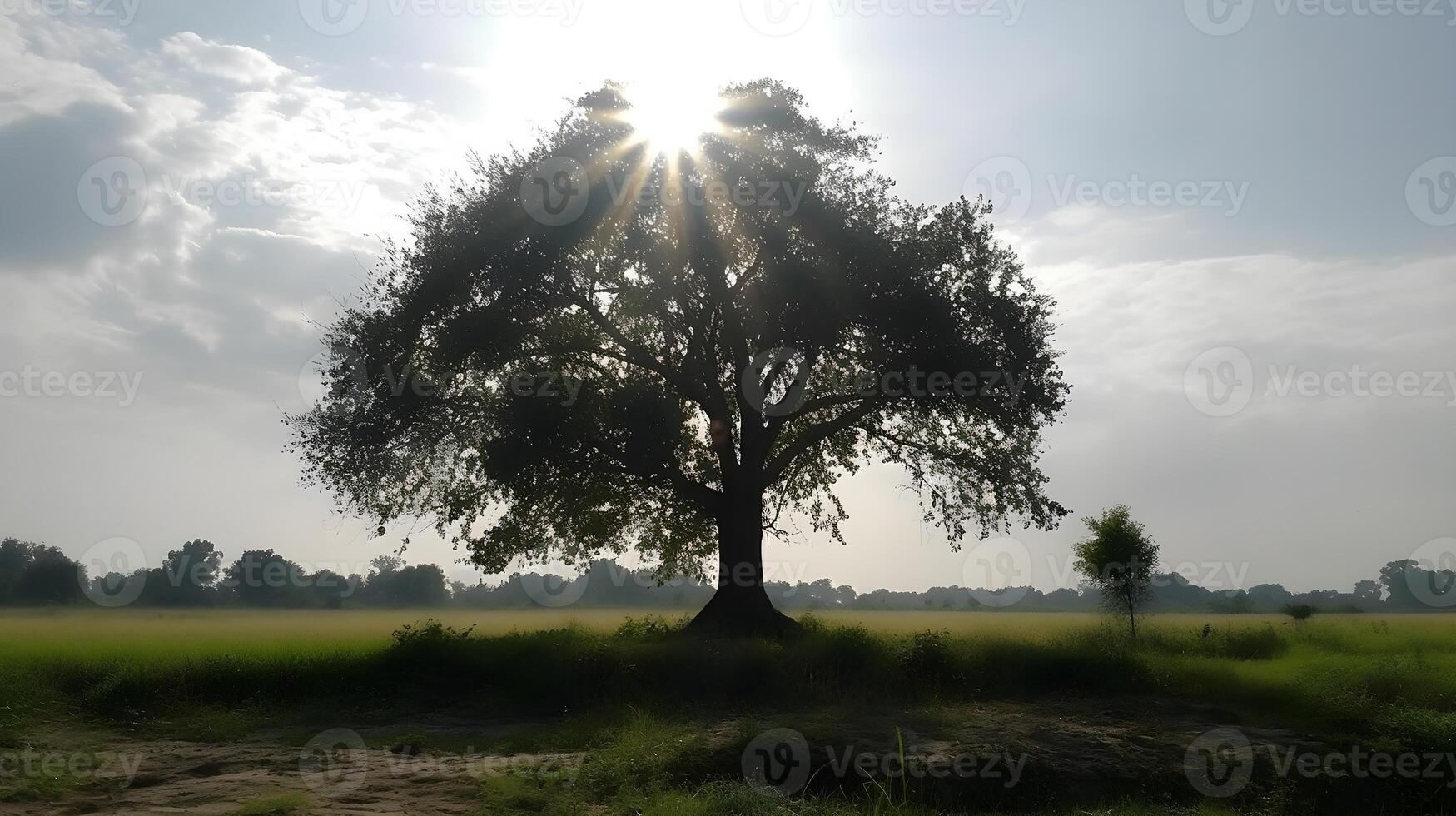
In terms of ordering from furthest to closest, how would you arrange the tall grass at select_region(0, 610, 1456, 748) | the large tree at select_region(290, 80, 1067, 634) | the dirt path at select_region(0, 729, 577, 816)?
the large tree at select_region(290, 80, 1067, 634), the tall grass at select_region(0, 610, 1456, 748), the dirt path at select_region(0, 729, 577, 816)

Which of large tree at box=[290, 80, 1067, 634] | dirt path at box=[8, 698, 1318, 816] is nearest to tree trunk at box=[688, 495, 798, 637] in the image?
large tree at box=[290, 80, 1067, 634]

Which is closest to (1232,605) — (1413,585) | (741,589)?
(1413,585)

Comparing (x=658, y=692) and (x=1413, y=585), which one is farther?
(x=1413, y=585)

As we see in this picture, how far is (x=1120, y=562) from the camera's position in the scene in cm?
3164

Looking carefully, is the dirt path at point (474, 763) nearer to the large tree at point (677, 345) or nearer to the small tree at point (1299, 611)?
the large tree at point (677, 345)

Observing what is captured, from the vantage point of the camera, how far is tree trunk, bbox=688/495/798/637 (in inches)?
929

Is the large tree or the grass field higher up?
the large tree

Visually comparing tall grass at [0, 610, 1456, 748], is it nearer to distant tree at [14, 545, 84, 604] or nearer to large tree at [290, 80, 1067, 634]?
large tree at [290, 80, 1067, 634]

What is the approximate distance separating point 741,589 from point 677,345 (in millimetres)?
7460

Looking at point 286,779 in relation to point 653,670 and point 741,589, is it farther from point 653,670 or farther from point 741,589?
point 741,589

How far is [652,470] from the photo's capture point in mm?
23891

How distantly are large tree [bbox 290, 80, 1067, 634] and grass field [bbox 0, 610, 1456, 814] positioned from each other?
3811 mm

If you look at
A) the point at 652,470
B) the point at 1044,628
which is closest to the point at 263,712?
the point at 652,470

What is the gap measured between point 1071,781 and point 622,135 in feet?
64.4
